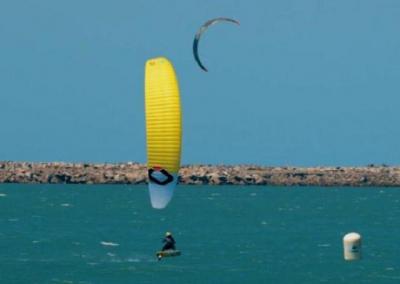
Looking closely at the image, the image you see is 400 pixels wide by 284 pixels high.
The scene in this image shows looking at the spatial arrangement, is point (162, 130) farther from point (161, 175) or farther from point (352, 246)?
point (352, 246)

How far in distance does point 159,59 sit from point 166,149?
12.4ft

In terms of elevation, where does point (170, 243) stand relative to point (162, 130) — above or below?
below

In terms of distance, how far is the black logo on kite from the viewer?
45.4 metres

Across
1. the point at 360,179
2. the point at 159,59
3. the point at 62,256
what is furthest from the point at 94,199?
the point at 159,59

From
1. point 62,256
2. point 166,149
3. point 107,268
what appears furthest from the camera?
point 62,256

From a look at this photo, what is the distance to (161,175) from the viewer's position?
149 ft

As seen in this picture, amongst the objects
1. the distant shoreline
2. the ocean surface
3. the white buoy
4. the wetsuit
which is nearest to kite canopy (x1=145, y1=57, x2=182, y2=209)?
the ocean surface

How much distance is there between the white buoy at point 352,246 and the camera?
60281 millimetres

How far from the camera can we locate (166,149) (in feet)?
148

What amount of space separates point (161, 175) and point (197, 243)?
29272mm

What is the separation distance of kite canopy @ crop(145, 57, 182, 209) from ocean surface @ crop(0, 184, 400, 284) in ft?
26.0

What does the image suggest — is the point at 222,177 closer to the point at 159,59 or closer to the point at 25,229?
the point at 25,229

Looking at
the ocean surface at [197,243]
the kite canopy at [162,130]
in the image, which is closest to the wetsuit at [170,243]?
the ocean surface at [197,243]

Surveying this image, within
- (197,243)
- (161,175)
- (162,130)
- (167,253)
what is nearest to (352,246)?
(167,253)
